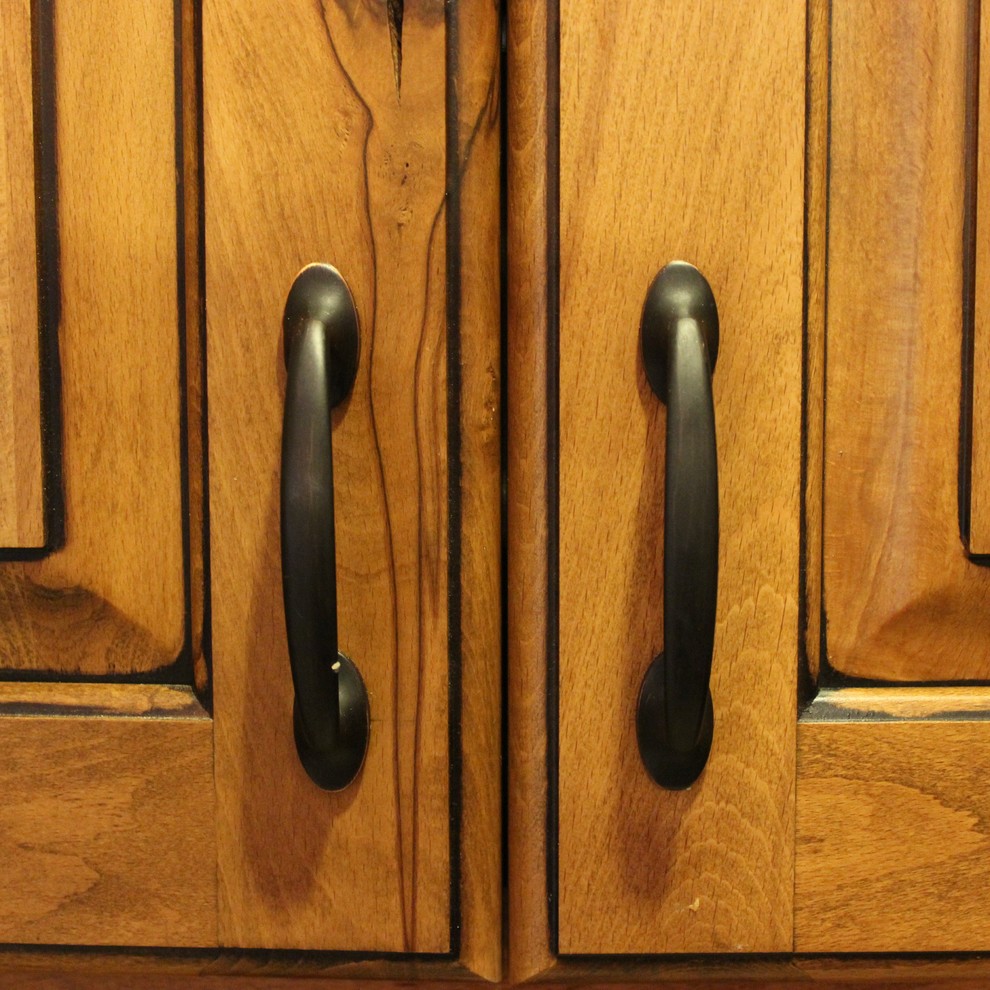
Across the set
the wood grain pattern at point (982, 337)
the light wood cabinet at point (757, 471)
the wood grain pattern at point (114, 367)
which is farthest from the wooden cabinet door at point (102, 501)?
the wood grain pattern at point (982, 337)

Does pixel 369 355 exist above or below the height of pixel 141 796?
above

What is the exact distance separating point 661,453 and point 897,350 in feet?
0.27

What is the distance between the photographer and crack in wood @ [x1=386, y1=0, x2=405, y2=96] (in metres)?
0.27

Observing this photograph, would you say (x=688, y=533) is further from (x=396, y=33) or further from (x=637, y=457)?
(x=396, y=33)

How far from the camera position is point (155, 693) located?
0.29 m

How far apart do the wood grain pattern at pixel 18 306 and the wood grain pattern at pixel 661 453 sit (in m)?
0.17

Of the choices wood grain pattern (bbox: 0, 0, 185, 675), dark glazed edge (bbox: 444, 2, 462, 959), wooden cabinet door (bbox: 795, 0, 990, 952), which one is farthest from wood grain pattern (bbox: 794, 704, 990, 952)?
wood grain pattern (bbox: 0, 0, 185, 675)

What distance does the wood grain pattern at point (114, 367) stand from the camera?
0.28 meters

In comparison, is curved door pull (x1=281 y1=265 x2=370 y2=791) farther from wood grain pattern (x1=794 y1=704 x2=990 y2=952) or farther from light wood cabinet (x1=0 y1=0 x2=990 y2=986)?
wood grain pattern (x1=794 y1=704 x2=990 y2=952)

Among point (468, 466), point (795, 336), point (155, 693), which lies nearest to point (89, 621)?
point (155, 693)

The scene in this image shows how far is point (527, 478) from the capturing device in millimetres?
275

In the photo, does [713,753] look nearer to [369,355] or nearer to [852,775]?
[852,775]

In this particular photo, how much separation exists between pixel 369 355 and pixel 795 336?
0.43 feet

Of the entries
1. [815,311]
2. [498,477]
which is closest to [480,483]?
[498,477]
